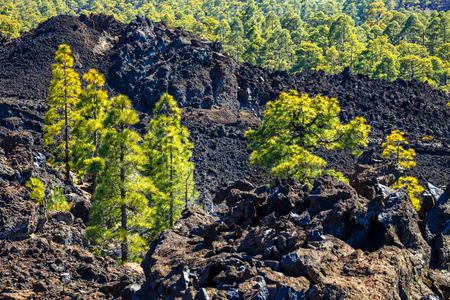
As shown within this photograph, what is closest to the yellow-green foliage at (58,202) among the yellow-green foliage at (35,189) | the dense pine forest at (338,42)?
the yellow-green foliage at (35,189)

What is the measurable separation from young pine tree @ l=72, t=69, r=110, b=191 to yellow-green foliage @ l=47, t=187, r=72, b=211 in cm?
180

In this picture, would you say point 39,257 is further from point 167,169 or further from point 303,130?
point 303,130

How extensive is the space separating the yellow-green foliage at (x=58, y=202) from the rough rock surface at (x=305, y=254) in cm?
1056

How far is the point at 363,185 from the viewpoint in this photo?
1380cm

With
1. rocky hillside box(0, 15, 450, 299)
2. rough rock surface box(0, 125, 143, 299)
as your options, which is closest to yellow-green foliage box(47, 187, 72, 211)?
rocky hillside box(0, 15, 450, 299)

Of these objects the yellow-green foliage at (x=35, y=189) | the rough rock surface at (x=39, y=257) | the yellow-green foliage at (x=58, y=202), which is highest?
the yellow-green foliage at (x=35, y=189)

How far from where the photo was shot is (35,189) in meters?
14.0

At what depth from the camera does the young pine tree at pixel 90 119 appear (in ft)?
72.3

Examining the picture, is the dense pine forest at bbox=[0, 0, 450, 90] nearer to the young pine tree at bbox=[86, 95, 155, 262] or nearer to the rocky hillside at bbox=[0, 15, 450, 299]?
the rocky hillside at bbox=[0, 15, 450, 299]

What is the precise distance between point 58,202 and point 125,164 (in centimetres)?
692

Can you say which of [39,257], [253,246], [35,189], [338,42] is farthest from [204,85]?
[338,42]

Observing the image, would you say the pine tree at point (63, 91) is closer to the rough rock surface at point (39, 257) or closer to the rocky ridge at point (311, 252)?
the rough rock surface at point (39, 257)

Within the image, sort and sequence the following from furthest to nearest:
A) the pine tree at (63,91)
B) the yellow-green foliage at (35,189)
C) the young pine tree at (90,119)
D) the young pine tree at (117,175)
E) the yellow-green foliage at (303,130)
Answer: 1. the pine tree at (63,91)
2. the young pine tree at (90,119)
3. the yellow-green foliage at (303,130)
4. the young pine tree at (117,175)
5. the yellow-green foliage at (35,189)

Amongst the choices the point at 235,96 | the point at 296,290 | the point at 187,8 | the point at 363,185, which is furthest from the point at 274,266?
the point at 187,8
